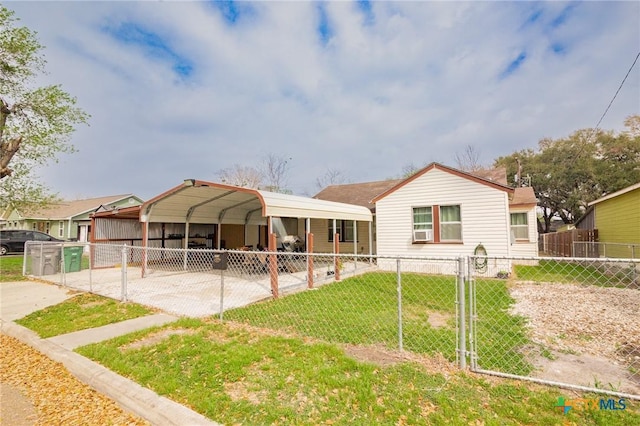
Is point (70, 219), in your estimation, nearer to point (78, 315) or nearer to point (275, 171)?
point (275, 171)

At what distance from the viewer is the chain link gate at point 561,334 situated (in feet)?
10.9

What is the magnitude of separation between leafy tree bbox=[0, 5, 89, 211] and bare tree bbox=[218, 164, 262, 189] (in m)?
21.4

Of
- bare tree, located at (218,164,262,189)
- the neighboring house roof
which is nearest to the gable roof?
bare tree, located at (218,164,262,189)

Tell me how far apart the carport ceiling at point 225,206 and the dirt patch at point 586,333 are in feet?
19.5

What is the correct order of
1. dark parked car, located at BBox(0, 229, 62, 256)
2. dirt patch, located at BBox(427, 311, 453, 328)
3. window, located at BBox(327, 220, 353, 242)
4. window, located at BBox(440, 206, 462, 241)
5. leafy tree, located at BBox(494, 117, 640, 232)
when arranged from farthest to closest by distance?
leafy tree, located at BBox(494, 117, 640, 232), dark parked car, located at BBox(0, 229, 62, 256), window, located at BBox(327, 220, 353, 242), window, located at BBox(440, 206, 462, 241), dirt patch, located at BBox(427, 311, 453, 328)

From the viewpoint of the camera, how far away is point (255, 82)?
14.4 metres

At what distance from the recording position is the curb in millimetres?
2688

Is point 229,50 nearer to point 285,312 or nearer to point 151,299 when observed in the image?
point 151,299

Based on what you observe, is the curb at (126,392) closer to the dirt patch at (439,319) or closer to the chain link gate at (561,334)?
the chain link gate at (561,334)

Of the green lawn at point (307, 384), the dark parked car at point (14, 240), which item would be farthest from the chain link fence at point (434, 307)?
the dark parked car at point (14, 240)

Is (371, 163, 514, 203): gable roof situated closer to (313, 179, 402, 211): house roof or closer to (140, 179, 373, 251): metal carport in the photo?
(140, 179, 373, 251): metal carport

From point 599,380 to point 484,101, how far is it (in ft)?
49.4

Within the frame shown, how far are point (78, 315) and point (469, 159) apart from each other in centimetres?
3540

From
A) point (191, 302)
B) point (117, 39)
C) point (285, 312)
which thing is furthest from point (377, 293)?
point (117, 39)
